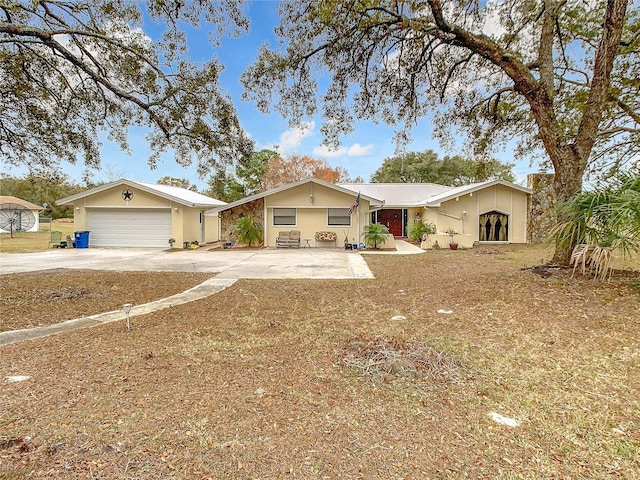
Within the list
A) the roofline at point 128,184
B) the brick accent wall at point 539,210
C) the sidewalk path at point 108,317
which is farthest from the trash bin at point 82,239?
the brick accent wall at point 539,210

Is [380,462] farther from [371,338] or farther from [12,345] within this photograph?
[12,345]

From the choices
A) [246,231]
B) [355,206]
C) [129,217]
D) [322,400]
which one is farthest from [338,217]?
[322,400]

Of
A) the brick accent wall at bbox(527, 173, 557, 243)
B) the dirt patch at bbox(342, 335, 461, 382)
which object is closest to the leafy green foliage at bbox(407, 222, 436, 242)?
the brick accent wall at bbox(527, 173, 557, 243)

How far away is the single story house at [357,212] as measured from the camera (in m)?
17.0

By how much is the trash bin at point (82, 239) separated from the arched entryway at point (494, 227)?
66.1 feet

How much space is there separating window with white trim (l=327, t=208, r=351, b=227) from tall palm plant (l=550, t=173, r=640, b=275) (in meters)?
10.7

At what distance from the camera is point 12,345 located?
4133mm

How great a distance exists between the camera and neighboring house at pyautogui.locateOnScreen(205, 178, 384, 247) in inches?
667

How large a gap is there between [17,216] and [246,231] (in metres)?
23.9

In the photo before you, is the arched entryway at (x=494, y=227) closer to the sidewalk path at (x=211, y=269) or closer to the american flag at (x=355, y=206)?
the american flag at (x=355, y=206)

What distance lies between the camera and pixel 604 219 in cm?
596

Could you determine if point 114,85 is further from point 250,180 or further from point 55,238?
point 250,180

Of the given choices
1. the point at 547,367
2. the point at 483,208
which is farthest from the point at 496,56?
the point at 483,208

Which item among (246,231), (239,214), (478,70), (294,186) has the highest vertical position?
(478,70)
